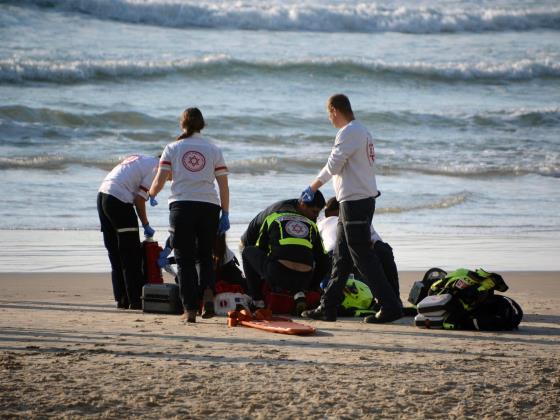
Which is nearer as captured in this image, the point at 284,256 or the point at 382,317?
the point at 382,317

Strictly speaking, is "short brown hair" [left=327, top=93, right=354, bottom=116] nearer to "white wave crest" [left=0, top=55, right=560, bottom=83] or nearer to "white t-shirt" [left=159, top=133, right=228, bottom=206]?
"white t-shirt" [left=159, top=133, right=228, bottom=206]

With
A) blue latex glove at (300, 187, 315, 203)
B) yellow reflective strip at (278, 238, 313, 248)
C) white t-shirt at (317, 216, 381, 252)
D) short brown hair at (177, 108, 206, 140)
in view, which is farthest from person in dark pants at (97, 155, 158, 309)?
blue latex glove at (300, 187, 315, 203)

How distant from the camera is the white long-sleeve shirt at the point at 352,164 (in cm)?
754

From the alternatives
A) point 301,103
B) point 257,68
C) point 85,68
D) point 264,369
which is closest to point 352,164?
point 264,369

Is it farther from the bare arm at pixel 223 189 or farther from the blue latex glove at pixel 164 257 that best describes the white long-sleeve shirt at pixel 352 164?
the blue latex glove at pixel 164 257

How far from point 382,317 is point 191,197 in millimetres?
1574

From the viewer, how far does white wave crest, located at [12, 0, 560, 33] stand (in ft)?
124

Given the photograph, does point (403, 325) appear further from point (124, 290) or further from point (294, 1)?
point (294, 1)

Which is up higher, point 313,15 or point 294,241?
point 313,15

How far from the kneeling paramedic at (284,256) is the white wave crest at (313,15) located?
29964mm

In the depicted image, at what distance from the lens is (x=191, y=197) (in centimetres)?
765

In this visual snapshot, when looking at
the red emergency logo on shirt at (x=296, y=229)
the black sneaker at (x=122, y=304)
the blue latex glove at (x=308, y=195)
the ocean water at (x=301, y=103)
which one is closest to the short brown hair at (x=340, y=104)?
the blue latex glove at (x=308, y=195)

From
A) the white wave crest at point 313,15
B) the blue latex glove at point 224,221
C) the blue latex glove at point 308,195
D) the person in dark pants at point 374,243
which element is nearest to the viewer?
the blue latex glove at point 308,195

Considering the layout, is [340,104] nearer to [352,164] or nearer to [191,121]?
[352,164]
